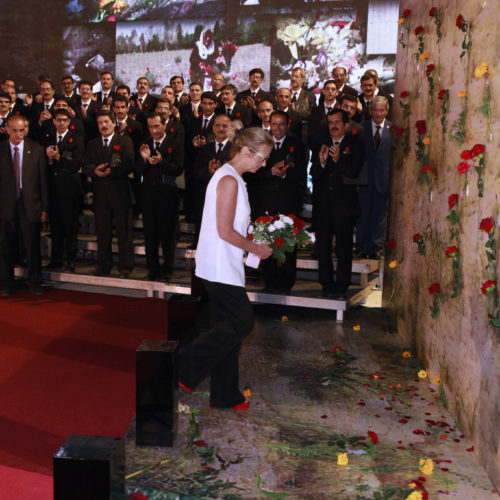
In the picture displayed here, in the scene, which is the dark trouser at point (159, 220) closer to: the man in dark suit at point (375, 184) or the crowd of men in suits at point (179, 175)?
the crowd of men in suits at point (179, 175)

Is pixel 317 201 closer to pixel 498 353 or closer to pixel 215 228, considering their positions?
pixel 215 228

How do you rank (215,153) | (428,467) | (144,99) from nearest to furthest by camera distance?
(428,467) < (215,153) < (144,99)

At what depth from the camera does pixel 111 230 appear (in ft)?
24.6

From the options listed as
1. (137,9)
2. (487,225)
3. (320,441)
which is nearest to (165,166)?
(320,441)

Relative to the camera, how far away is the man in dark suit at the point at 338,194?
6148 millimetres

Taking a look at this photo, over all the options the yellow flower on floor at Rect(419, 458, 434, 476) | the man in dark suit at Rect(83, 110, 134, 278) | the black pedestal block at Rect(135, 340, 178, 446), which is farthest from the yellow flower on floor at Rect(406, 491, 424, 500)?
the man in dark suit at Rect(83, 110, 134, 278)

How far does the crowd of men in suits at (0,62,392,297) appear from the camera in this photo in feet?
20.6

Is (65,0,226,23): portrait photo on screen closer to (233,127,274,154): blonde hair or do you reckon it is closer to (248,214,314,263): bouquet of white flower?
(248,214,314,263): bouquet of white flower

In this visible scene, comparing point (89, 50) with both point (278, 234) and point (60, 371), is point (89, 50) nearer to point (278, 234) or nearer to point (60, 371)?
point (60, 371)

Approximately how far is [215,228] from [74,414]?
1.47 meters

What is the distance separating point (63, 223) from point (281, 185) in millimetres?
2819

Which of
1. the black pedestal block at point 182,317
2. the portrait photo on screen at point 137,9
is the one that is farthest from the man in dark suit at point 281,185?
the portrait photo on screen at point 137,9

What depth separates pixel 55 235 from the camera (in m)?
7.78


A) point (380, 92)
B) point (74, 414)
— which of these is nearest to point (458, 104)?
point (74, 414)
